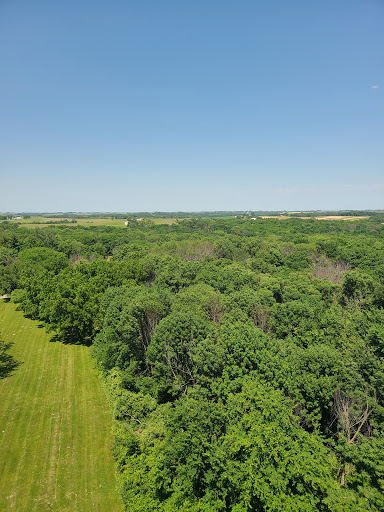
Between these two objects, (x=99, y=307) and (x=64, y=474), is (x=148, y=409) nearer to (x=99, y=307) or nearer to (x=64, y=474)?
(x=64, y=474)

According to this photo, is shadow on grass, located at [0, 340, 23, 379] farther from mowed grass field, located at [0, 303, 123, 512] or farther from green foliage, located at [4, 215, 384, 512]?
green foliage, located at [4, 215, 384, 512]

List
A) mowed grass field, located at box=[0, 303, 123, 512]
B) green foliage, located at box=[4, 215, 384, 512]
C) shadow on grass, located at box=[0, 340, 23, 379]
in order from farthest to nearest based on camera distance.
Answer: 1. shadow on grass, located at box=[0, 340, 23, 379]
2. mowed grass field, located at box=[0, 303, 123, 512]
3. green foliage, located at box=[4, 215, 384, 512]

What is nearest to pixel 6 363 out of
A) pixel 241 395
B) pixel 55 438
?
pixel 55 438

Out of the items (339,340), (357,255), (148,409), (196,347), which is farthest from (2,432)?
(357,255)

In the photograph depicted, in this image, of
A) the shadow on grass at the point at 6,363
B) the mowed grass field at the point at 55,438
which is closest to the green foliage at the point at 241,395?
the mowed grass field at the point at 55,438

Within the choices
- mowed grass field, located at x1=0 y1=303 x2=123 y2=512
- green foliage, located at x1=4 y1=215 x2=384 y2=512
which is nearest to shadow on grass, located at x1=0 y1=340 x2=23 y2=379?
mowed grass field, located at x1=0 y1=303 x2=123 y2=512

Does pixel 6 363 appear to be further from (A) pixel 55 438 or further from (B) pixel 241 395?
(B) pixel 241 395
